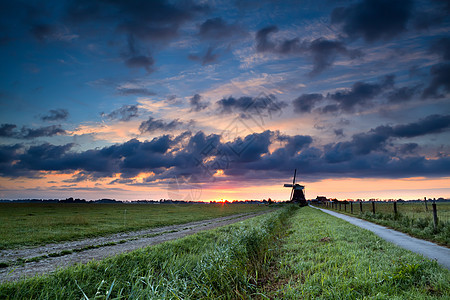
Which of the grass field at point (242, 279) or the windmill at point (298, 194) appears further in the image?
the windmill at point (298, 194)

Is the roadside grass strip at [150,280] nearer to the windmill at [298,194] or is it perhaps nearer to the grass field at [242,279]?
the grass field at [242,279]

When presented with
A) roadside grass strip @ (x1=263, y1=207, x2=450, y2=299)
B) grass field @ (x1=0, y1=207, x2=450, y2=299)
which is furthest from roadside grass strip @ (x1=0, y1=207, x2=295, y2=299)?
roadside grass strip @ (x1=263, y1=207, x2=450, y2=299)

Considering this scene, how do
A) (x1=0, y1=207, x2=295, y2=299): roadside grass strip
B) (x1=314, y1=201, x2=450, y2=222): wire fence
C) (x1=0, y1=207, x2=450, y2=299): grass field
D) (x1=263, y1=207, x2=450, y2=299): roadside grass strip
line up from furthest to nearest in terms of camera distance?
(x1=314, y1=201, x2=450, y2=222): wire fence
(x1=263, y1=207, x2=450, y2=299): roadside grass strip
(x1=0, y1=207, x2=450, y2=299): grass field
(x1=0, y1=207, x2=295, y2=299): roadside grass strip

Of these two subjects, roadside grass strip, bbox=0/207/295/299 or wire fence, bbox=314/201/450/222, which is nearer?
roadside grass strip, bbox=0/207/295/299

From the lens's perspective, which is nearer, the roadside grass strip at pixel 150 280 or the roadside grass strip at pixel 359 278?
the roadside grass strip at pixel 150 280

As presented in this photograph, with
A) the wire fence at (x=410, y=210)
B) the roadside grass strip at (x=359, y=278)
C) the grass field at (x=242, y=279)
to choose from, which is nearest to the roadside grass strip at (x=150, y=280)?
the grass field at (x=242, y=279)

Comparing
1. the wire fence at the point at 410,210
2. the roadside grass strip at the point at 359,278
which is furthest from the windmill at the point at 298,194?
the roadside grass strip at the point at 359,278

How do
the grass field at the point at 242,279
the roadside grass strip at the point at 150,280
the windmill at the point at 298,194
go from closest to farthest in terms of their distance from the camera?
the roadside grass strip at the point at 150,280 → the grass field at the point at 242,279 → the windmill at the point at 298,194

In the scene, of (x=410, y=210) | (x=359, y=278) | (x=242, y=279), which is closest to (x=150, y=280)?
(x=242, y=279)

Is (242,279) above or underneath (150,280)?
underneath

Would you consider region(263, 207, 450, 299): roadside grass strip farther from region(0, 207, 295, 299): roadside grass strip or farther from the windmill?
the windmill

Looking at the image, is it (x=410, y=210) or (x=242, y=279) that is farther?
(x=410, y=210)

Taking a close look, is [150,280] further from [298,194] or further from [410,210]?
[298,194]

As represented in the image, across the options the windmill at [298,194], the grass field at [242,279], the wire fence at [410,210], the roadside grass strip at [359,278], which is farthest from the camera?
the windmill at [298,194]
